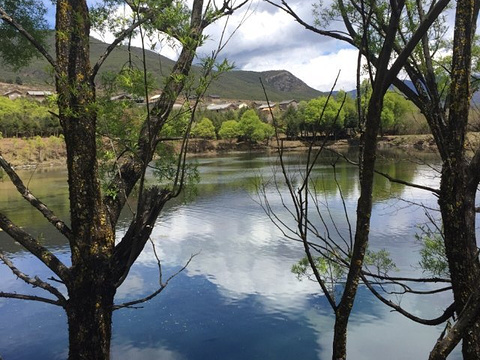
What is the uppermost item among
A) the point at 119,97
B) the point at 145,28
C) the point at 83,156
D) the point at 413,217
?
the point at 145,28

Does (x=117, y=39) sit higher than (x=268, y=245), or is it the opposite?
(x=117, y=39)

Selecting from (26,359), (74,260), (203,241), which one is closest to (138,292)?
(26,359)

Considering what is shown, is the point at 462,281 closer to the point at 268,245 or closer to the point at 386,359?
the point at 386,359

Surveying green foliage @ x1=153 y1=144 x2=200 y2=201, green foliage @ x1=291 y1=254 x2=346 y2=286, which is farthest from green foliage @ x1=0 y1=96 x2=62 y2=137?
green foliage @ x1=153 y1=144 x2=200 y2=201

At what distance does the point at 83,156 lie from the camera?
104 inches

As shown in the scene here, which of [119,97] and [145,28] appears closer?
[145,28]

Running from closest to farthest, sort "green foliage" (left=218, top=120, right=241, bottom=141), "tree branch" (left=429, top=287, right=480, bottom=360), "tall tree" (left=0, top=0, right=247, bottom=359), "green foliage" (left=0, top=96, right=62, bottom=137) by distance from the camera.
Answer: "tree branch" (left=429, top=287, right=480, bottom=360) < "tall tree" (left=0, top=0, right=247, bottom=359) < "green foliage" (left=0, top=96, right=62, bottom=137) < "green foliage" (left=218, top=120, right=241, bottom=141)

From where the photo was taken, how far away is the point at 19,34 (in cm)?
397

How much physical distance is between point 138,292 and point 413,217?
10.2m

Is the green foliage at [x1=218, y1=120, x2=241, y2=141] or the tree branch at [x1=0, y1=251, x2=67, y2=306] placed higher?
the green foliage at [x1=218, y1=120, x2=241, y2=141]

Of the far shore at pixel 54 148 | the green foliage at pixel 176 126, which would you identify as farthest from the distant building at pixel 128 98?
the far shore at pixel 54 148

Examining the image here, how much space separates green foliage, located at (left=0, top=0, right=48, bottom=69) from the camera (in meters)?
3.71

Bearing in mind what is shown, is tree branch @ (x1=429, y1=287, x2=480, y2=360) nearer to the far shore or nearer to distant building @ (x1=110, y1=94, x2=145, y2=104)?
distant building @ (x1=110, y1=94, x2=145, y2=104)

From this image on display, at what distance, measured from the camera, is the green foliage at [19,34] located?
3711 mm
